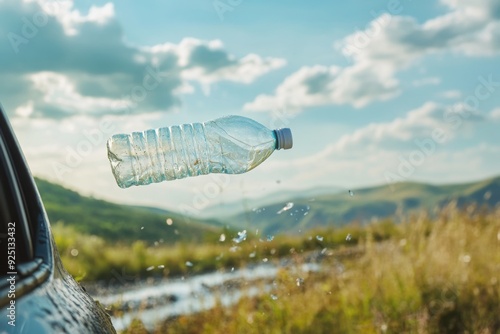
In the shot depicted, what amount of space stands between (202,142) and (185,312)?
15.7ft

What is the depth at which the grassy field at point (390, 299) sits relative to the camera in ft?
23.3

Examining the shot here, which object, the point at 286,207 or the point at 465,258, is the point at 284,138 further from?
the point at 465,258

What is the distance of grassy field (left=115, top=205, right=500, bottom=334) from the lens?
7.10m

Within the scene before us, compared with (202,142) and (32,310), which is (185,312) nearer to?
(202,142)

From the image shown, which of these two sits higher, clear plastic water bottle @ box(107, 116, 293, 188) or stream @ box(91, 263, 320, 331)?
clear plastic water bottle @ box(107, 116, 293, 188)

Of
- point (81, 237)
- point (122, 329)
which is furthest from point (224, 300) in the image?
point (81, 237)

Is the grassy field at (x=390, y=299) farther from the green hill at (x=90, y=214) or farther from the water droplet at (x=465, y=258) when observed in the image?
the green hill at (x=90, y=214)

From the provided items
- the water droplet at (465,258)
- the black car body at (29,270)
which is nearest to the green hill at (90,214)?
the water droplet at (465,258)

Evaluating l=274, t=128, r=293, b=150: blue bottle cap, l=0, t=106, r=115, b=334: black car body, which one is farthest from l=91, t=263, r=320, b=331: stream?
l=0, t=106, r=115, b=334: black car body

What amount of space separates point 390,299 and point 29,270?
6.31 meters

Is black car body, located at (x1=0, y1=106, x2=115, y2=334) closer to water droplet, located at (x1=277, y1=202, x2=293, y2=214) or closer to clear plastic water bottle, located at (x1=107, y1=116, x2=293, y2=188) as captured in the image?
clear plastic water bottle, located at (x1=107, y1=116, x2=293, y2=188)

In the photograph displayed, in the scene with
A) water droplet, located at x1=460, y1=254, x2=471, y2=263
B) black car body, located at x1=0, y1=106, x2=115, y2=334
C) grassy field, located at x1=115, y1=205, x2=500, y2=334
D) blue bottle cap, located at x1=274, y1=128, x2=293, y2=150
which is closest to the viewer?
black car body, located at x1=0, y1=106, x2=115, y2=334

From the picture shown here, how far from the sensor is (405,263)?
8.45 meters

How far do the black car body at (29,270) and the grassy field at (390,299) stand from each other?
4566mm
